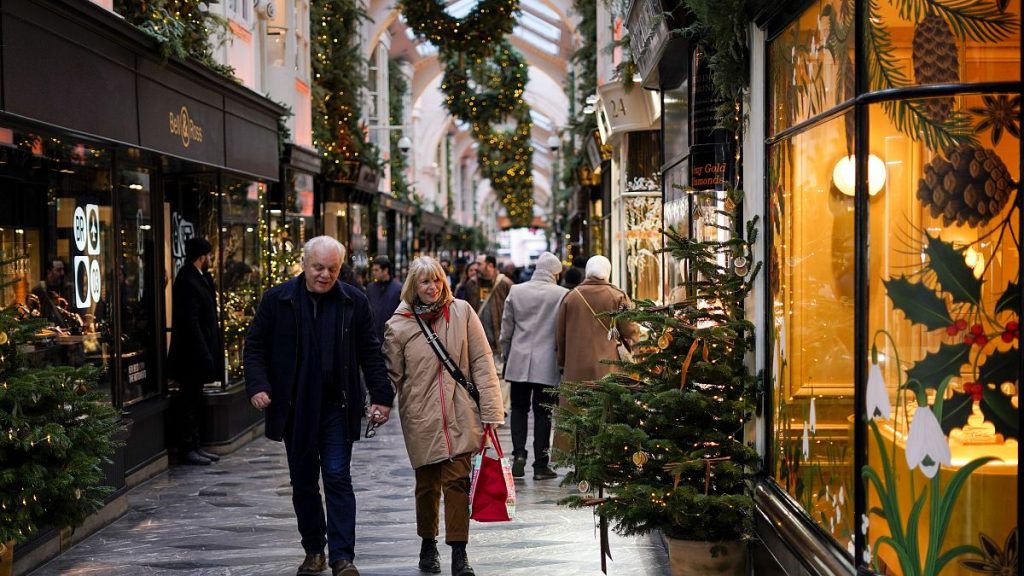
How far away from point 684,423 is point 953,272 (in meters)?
2.37

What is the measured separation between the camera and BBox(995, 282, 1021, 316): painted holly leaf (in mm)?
3775

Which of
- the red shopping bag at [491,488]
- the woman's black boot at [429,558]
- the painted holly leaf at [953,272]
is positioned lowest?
the woman's black boot at [429,558]

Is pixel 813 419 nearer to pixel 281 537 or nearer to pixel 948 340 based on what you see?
pixel 948 340

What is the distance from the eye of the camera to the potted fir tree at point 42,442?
526 centimetres

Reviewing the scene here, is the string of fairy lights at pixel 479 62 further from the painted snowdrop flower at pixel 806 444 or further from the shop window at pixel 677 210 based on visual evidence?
the painted snowdrop flower at pixel 806 444

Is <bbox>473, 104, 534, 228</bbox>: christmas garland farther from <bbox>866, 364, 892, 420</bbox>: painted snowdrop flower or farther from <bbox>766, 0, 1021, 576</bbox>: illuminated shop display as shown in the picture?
<bbox>866, 364, 892, 420</bbox>: painted snowdrop flower

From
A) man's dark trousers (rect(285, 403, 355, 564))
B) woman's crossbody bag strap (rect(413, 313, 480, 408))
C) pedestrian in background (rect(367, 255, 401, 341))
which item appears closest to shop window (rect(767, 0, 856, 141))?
woman's crossbody bag strap (rect(413, 313, 480, 408))

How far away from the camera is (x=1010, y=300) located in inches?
149

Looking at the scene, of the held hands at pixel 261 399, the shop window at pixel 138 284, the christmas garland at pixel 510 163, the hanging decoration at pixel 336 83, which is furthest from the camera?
the christmas garland at pixel 510 163

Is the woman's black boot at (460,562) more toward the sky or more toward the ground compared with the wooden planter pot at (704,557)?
more toward the ground

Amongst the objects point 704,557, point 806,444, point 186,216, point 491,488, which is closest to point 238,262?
point 186,216

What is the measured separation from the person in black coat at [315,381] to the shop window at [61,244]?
5.45ft

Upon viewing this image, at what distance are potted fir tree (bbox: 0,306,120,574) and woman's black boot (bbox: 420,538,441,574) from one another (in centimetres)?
190

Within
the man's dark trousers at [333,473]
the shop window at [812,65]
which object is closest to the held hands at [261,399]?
the man's dark trousers at [333,473]
